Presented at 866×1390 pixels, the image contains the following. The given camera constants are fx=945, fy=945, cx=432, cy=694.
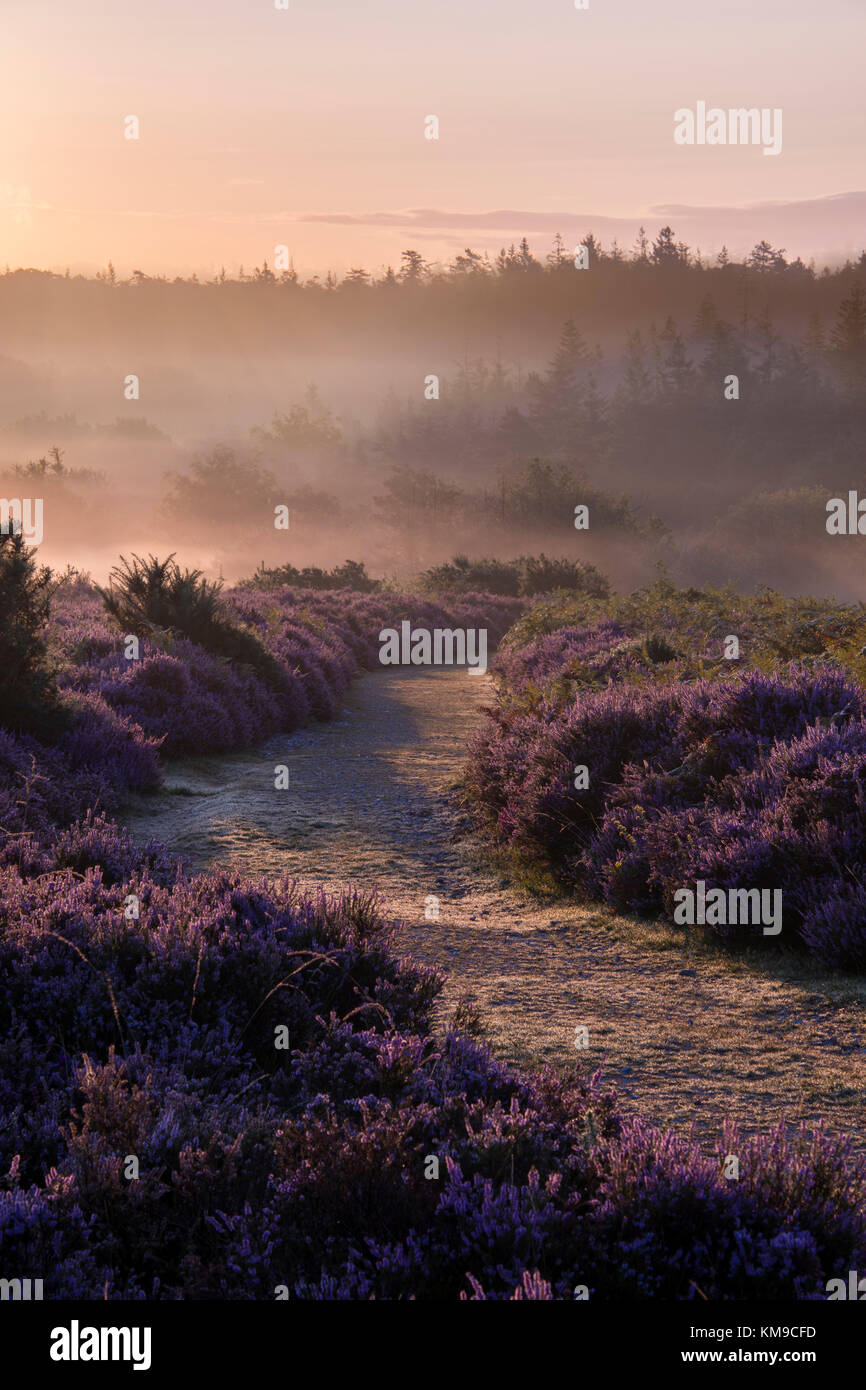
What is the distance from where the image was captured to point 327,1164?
281 centimetres

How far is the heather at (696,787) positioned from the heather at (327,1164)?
2424mm

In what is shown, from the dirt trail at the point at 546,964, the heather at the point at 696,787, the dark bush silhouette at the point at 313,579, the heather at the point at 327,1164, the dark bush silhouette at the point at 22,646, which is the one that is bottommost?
the dirt trail at the point at 546,964

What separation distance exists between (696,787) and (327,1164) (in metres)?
5.03

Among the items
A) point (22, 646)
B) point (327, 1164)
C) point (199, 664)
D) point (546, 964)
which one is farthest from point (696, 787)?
point (199, 664)

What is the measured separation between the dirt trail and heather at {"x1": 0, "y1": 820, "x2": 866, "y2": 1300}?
1.78ft

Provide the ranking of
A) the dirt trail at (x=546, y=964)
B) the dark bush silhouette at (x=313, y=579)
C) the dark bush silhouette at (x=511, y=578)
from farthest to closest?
the dark bush silhouette at (x=511, y=578) < the dark bush silhouette at (x=313, y=579) < the dirt trail at (x=546, y=964)

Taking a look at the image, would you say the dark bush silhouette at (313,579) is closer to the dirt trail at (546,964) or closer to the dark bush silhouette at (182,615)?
the dark bush silhouette at (182,615)

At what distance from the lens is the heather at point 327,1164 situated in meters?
2.42

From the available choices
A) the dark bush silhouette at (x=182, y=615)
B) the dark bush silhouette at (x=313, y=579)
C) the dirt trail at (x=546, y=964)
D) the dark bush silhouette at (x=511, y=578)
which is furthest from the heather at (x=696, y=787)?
the dark bush silhouette at (x=511, y=578)

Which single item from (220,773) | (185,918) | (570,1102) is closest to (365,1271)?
(570,1102)

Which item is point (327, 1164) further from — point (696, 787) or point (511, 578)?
point (511, 578)

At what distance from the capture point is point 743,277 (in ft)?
537

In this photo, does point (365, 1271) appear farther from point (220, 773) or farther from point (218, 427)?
point (218, 427)

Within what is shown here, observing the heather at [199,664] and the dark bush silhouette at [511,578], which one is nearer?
the heather at [199,664]
